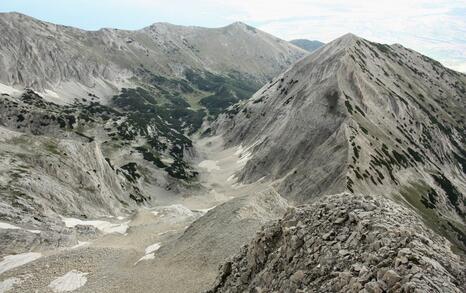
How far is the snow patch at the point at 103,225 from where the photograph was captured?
69.8 metres

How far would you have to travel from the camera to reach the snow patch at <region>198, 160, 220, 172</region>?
172 m

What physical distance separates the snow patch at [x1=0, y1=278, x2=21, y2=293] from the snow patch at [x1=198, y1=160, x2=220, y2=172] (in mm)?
127602

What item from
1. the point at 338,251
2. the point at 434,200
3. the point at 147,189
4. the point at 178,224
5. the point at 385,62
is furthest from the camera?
the point at 385,62

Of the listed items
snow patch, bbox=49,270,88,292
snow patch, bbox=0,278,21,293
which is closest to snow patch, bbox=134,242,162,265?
snow patch, bbox=49,270,88,292

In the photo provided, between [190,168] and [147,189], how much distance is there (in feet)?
122

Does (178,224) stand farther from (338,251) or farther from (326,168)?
(338,251)

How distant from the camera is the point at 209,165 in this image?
180 metres

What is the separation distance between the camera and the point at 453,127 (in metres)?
177

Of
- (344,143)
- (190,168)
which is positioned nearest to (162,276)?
(344,143)

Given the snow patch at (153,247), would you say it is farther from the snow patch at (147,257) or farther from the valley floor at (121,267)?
the snow patch at (147,257)

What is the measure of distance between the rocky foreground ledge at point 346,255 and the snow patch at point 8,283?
22794 mm

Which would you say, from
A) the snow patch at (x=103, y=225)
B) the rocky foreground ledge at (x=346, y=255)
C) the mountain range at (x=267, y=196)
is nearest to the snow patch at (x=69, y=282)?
the mountain range at (x=267, y=196)

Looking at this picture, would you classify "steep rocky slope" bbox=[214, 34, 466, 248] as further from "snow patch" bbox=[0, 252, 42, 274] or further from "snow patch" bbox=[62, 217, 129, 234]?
"snow patch" bbox=[0, 252, 42, 274]

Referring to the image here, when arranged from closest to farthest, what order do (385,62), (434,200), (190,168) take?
1. (434,200)
2. (190,168)
3. (385,62)
